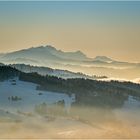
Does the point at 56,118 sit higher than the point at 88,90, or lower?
lower

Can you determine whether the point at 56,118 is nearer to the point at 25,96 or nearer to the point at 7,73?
the point at 25,96

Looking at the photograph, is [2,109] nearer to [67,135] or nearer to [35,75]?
[67,135]

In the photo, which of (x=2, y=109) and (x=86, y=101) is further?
(x=86, y=101)

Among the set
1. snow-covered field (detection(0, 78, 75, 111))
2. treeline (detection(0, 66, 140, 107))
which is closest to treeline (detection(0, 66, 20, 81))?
treeline (detection(0, 66, 140, 107))

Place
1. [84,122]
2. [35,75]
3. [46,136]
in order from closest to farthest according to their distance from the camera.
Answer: [46,136]
[84,122]
[35,75]

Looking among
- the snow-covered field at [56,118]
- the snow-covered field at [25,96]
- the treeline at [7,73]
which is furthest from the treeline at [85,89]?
the snow-covered field at [25,96]

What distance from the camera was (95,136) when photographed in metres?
107

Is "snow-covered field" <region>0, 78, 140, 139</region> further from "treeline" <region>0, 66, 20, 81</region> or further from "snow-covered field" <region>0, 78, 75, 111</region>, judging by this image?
"treeline" <region>0, 66, 20, 81</region>

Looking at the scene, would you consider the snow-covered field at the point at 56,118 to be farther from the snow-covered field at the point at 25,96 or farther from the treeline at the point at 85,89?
the treeline at the point at 85,89

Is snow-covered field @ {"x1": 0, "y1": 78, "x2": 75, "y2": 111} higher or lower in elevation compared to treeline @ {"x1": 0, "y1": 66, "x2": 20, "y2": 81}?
lower

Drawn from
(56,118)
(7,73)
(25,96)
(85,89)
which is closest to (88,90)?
(85,89)

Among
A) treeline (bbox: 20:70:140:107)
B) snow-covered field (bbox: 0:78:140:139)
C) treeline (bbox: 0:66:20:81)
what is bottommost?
snow-covered field (bbox: 0:78:140:139)

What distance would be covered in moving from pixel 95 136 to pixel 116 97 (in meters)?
50.4

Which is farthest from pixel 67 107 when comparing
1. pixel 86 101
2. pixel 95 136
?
pixel 95 136
